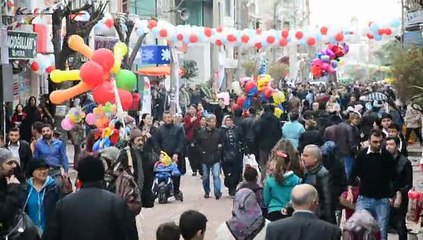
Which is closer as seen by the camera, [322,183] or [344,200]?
[322,183]

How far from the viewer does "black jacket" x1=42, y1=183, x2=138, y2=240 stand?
762 cm

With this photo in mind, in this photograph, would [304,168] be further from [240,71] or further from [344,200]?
[240,71]

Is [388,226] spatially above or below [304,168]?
below

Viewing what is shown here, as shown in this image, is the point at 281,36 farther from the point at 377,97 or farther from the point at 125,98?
the point at 125,98

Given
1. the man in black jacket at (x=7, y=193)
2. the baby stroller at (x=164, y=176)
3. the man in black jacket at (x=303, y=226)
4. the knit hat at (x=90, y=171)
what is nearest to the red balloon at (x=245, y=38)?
the baby stroller at (x=164, y=176)

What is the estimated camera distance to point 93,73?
48.3 feet

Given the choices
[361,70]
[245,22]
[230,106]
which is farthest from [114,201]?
[361,70]

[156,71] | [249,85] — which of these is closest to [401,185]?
[249,85]

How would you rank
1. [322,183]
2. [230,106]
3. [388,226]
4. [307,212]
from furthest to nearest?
[230,106] < [388,226] < [322,183] < [307,212]

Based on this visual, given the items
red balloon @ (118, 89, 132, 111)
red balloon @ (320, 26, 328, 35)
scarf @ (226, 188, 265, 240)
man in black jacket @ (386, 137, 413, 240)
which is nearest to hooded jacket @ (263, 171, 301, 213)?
scarf @ (226, 188, 265, 240)

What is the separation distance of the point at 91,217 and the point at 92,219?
2cm

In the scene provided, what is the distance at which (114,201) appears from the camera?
7676 millimetres

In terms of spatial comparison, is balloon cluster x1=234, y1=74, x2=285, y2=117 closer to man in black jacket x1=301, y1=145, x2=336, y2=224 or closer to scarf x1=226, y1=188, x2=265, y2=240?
man in black jacket x1=301, y1=145, x2=336, y2=224

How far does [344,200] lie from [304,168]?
1063 mm
